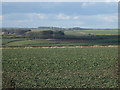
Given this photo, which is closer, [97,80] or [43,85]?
[43,85]

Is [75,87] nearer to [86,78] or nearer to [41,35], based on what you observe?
[86,78]

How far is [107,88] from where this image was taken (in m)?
14.0

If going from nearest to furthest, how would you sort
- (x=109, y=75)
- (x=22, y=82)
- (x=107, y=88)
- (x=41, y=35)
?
(x=107, y=88), (x=22, y=82), (x=109, y=75), (x=41, y=35)

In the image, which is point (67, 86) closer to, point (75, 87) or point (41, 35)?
point (75, 87)

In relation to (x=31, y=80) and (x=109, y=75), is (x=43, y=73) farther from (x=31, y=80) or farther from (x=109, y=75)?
(x=109, y=75)

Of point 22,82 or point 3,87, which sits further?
point 22,82

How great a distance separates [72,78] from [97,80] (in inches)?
62.3

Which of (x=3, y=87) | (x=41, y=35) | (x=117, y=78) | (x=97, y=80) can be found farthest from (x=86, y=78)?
(x=41, y=35)

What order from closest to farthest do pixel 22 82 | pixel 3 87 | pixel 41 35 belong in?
pixel 3 87, pixel 22 82, pixel 41 35

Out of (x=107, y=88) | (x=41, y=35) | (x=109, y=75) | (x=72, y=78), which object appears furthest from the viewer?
(x=41, y=35)

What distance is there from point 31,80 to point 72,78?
255 cm

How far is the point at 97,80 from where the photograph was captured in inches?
639

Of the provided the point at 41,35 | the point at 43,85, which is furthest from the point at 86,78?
the point at 41,35

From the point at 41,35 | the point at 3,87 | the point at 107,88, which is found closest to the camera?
the point at 3,87
